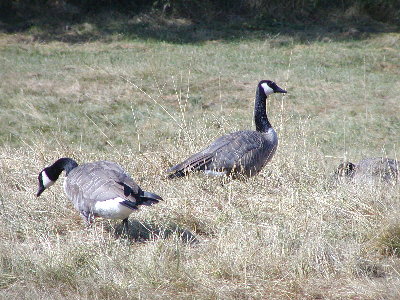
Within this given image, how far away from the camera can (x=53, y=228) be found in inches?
213

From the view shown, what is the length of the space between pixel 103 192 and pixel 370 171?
321cm

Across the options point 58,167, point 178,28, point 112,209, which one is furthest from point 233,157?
point 178,28

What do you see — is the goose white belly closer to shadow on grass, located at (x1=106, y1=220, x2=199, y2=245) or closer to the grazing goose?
shadow on grass, located at (x1=106, y1=220, x2=199, y2=245)

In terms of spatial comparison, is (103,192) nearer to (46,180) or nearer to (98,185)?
(98,185)

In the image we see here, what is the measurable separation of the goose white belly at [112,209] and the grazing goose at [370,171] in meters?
2.41

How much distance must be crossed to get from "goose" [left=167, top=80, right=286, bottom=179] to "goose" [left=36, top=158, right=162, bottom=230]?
125cm

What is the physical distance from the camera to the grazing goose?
6629 millimetres

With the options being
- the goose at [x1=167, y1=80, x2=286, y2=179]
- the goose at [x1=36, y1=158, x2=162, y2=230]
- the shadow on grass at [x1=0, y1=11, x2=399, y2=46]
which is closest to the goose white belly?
the goose at [x1=36, y1=158, x2=162, y2=230]

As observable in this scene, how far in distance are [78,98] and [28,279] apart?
9154mm

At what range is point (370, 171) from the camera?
23.0 feet

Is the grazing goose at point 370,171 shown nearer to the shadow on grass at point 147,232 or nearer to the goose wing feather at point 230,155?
the goose wing feather at point 230,155

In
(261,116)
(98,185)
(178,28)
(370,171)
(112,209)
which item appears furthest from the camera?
(178,28)

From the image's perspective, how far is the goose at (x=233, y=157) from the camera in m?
6.89

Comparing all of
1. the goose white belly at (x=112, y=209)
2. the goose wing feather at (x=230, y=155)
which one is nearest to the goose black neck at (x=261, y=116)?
the goose wing feather at (x=230, y=155)
